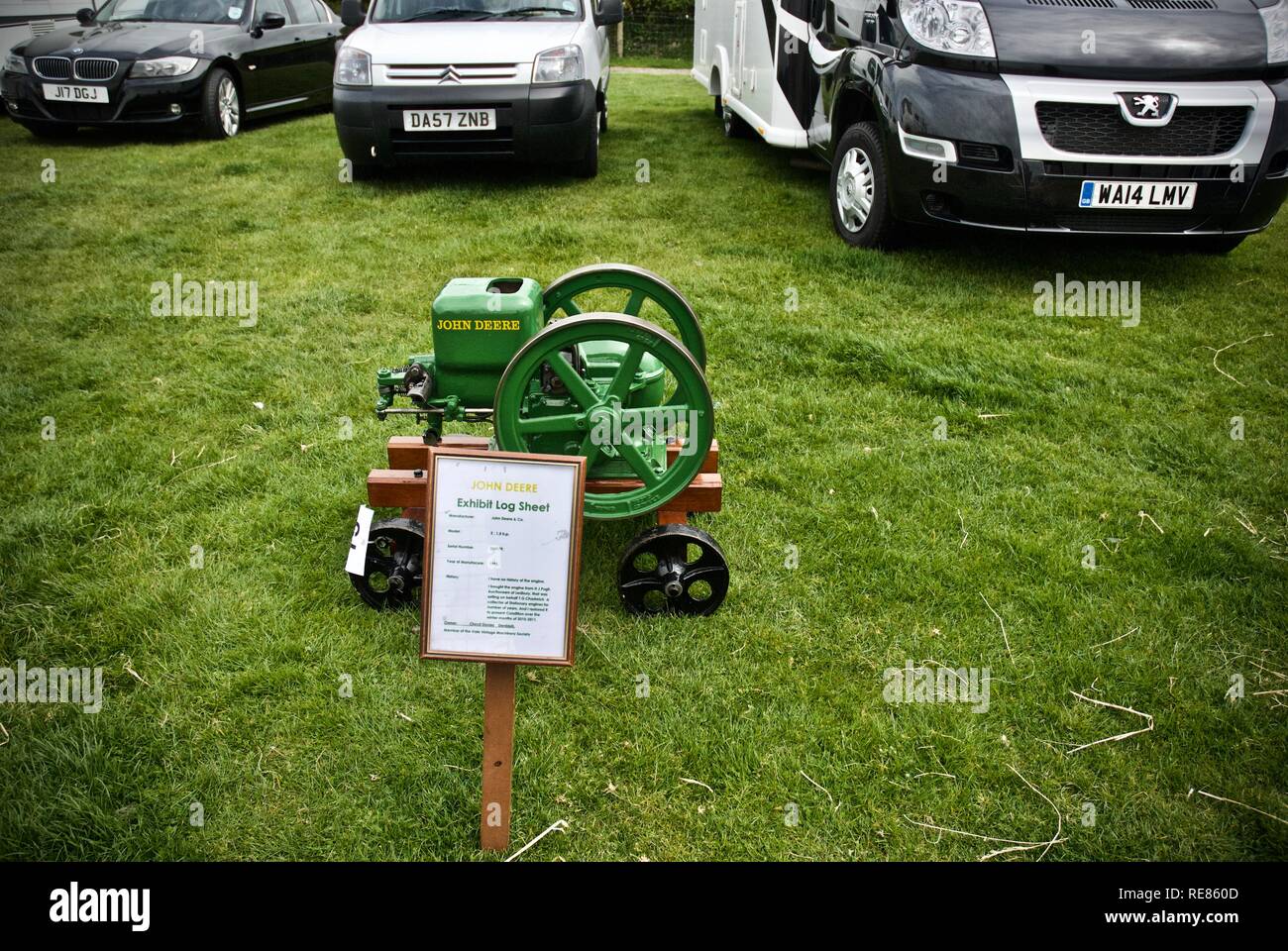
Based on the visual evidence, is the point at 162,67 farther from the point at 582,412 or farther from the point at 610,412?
the point at 610,412

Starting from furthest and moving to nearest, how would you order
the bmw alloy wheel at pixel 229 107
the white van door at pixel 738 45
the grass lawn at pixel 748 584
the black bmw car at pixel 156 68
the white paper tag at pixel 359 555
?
the bmw alloy wheel at pixel 229 107 < the black bmw car at pixel 156 68 < the white van door at pixel 738 45 < the white paper tag at pixel 359 555 < the grass lawn at pixel 748 584

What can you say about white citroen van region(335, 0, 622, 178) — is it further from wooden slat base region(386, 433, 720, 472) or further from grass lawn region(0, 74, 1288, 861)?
wooden slat base region(386, 433, 720, 472)

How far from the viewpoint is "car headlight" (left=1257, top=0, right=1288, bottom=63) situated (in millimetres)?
5137

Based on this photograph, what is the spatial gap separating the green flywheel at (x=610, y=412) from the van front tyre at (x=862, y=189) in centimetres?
336

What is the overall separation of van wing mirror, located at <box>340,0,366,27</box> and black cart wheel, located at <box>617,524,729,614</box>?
6.77 m

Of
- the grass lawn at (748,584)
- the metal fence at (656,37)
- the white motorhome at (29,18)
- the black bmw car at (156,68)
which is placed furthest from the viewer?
the metal fence at (656,37)

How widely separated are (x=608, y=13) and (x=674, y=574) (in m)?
6.64

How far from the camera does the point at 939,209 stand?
17.6ft

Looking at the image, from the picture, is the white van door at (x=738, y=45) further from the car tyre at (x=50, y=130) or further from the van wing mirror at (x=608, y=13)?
the car tyre at (x=50, y=130)

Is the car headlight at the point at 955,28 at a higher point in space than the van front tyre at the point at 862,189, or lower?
higher

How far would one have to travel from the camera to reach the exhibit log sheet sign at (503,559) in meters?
2.09

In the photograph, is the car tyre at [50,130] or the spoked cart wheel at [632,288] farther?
the car tyre at [50,130]

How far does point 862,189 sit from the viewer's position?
5965 mm

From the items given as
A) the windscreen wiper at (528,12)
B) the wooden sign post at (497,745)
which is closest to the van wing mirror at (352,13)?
the windscreen wiper at (528,12)
